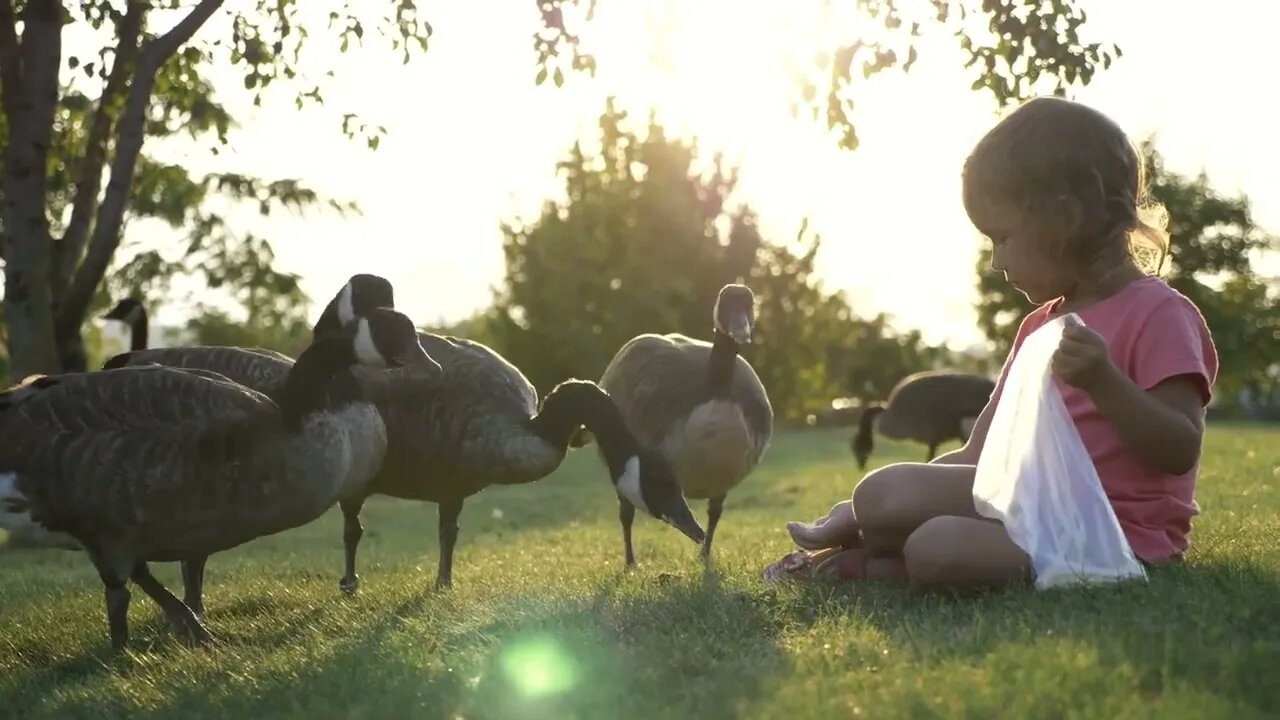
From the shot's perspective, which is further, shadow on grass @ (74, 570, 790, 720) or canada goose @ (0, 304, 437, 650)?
canada goose @ (0, 304, 437, 650)

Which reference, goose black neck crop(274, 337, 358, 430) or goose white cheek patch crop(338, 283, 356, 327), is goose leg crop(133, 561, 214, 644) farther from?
goose white cheek patch crop(338, 283, 356, 327)

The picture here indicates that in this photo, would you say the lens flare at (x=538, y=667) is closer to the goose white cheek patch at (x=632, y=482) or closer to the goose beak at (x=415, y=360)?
the goose beak at (x=415, y=360)

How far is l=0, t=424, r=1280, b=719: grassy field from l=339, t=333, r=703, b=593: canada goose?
2.19ft

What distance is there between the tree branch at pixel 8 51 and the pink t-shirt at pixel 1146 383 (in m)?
10.8

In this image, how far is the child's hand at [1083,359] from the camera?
17.0ft

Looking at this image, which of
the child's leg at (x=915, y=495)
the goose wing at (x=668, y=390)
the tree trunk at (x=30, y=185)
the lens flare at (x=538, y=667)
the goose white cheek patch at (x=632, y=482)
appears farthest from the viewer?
the tree trunk at (x=30, y=185)

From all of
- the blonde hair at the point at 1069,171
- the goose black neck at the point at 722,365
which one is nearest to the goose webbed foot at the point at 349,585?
the goose black neck at the point at 722,365

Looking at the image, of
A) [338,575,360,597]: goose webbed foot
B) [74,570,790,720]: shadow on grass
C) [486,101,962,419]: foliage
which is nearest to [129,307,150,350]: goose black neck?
[338,575,360,597]: goose webbed foot

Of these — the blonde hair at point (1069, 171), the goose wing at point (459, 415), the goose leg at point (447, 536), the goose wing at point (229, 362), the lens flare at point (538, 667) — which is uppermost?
the blonde hair at point (1069, 171)

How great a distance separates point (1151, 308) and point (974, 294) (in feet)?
191

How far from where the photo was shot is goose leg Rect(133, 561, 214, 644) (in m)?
7.19

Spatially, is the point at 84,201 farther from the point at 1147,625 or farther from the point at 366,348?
the point at 1147,625

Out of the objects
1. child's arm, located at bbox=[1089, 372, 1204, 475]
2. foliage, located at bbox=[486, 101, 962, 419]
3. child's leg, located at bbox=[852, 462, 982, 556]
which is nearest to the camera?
child's arm, located at bbox=[1089, 372, 1204, 475]

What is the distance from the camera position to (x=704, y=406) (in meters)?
11.0
